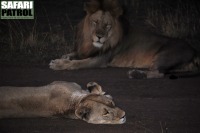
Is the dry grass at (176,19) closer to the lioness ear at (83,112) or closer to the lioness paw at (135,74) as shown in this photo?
the lioness paw at (135,74)

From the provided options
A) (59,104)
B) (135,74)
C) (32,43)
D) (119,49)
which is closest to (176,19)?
(119,49)

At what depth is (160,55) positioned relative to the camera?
349 inches

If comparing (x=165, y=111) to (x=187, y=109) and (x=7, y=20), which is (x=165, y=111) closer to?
(x=187, y=109)

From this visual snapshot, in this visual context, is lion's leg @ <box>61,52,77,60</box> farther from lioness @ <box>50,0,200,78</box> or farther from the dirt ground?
the dirt ground

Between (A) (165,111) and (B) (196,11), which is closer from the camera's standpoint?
(A) (165,111)

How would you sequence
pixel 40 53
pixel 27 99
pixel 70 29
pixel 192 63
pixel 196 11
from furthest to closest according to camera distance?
pixel 196 11 < pixel 70 29 < pixel 40 53 < pixel 192 63 < pixel 27 99

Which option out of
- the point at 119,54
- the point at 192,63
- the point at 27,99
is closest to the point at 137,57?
the point at 119,54

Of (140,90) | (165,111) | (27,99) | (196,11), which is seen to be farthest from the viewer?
(196,11)

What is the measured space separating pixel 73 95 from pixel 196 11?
274 inches

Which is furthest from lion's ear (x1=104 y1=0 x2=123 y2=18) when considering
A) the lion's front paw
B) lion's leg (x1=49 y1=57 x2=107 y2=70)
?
the lion's front paw

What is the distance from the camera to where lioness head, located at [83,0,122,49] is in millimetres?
A: 8648

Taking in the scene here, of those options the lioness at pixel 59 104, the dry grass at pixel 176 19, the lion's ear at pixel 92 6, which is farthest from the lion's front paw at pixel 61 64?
the dry grass at pixel 176 19

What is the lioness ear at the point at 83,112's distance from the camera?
5.78m

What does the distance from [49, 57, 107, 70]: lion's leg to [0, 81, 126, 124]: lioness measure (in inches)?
93.2
